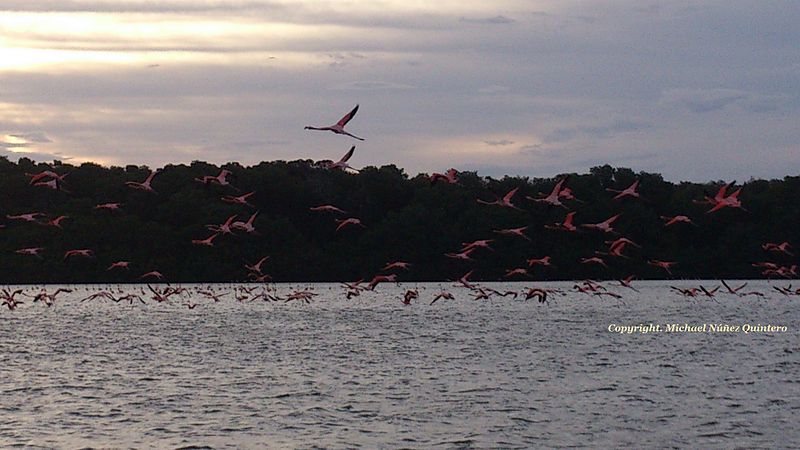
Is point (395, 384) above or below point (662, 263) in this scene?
below

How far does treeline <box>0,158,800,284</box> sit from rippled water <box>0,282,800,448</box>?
5505 cm

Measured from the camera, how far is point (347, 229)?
143 meters

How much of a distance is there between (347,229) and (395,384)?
101 meters

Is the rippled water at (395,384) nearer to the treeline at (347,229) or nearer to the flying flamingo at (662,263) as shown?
the flying flamingo at (662,263)

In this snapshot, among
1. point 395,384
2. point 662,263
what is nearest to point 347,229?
point 662,263

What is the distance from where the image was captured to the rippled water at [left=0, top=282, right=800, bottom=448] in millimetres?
31578

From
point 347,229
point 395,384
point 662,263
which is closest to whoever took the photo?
point 395,384

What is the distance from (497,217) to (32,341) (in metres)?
86.2

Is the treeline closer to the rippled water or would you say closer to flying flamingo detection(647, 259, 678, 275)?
flying flamingo detection(647, 259, 678, 275)

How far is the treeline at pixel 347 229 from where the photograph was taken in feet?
440

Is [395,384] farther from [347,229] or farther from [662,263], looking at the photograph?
[347,229]

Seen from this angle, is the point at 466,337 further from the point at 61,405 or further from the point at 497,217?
the point at 497,217

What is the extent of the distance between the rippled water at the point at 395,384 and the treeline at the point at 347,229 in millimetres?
55050

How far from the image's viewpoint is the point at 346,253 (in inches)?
5556
